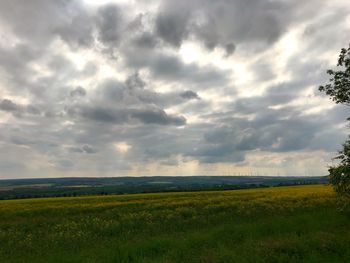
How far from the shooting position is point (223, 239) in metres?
17.0

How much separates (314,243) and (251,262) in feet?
14.6

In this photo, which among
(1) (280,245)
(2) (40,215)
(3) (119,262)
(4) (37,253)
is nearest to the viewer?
(3) (119,262)

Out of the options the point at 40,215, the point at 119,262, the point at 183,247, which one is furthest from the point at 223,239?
the point at 40,215

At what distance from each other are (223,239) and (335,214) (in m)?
11.8

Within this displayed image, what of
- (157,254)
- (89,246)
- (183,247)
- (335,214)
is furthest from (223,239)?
(335,214)

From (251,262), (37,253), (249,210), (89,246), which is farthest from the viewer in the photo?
(249,210)

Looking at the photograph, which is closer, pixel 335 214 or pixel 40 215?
pixel 335 214

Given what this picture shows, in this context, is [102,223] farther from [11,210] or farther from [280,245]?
[11,210]

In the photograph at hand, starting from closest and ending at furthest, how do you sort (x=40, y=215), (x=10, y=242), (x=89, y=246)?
1. (x=89, y=246)
2. (x=10, y=242)
3. (x=40, y=215)

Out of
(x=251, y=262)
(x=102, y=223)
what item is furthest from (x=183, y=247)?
(x=102, y=223)

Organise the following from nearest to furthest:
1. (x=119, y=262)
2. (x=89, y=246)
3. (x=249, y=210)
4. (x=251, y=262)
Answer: (x=251, y=262), (x=119, y=262), (x=89, y=246), (x=249, y=210)

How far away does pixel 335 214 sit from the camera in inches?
952

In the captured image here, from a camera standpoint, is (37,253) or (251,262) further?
(37,253)

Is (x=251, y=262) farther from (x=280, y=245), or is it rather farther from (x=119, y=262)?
(x=119, y=262)
